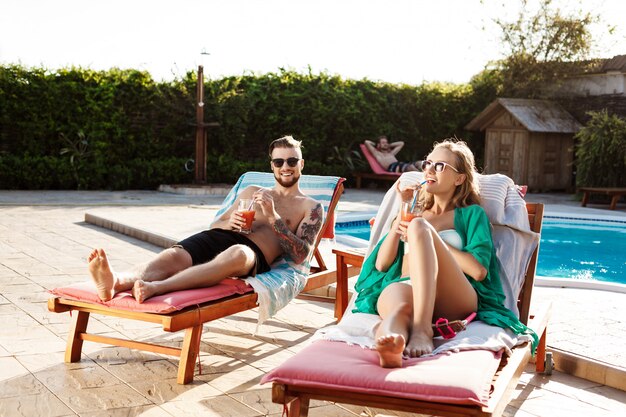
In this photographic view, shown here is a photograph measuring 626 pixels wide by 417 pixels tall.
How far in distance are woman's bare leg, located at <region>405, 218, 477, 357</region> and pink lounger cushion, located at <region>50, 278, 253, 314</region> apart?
113 centimetres

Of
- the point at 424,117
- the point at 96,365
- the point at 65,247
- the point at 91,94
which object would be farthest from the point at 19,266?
the point at 424,117

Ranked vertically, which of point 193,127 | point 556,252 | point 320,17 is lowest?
point 556,252

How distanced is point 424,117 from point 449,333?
15.4 meters

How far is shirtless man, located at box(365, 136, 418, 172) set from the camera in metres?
16.4

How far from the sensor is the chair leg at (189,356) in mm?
3480

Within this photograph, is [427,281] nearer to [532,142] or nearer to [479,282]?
[479,282]

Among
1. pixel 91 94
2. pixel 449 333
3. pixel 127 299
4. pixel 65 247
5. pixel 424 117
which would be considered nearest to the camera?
pixel 449 333

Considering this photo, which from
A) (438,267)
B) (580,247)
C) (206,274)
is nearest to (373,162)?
(580,247)

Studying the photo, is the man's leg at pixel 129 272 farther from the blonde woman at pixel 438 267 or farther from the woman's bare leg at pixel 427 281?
the woman's bare leg at pixel 427 281

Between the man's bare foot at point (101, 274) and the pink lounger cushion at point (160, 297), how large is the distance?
0.05 metres

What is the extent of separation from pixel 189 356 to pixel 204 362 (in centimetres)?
36

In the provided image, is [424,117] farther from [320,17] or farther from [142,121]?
[142,121]

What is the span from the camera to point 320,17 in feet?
54.9

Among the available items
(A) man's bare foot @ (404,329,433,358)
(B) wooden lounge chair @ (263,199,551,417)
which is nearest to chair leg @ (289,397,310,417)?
(B) wooden lounge chair @ (263,199,551,417)
